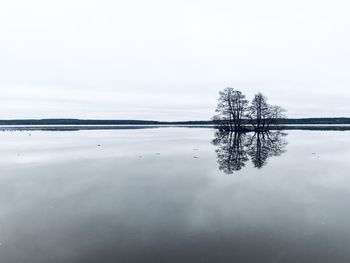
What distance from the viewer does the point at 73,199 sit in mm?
16812

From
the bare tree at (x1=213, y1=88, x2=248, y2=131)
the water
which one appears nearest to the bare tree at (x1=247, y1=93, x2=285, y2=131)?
the bare tree at (x1=213, y1=88, x2=248, y2=131)

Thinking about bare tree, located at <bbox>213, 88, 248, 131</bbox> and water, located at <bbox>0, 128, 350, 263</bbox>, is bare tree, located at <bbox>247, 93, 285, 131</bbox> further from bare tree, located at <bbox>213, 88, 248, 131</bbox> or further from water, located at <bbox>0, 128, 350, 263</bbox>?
water, located at <bbox>0, 128, 350, 263</bbox>

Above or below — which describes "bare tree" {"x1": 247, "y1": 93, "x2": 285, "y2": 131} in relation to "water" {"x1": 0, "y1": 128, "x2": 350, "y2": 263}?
above


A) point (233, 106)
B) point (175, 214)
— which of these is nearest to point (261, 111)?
point (233, 106)

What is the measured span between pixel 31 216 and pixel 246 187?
11.6 meters

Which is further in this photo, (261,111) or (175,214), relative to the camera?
(261,111)

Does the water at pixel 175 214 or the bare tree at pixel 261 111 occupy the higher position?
the bare tree at pixel 261 111

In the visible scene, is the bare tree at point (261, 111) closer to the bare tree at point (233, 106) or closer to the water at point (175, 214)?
the bare tree at point (233, 106)

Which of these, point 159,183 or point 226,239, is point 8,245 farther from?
point 159,183

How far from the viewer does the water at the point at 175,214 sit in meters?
10.2

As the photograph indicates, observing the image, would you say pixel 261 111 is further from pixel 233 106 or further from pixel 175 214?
pixel 175 214

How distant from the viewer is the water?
→ 33.5 ft

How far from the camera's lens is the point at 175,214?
555 inches

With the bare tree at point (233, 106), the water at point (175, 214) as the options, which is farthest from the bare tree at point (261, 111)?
the water at point (175, 214)
